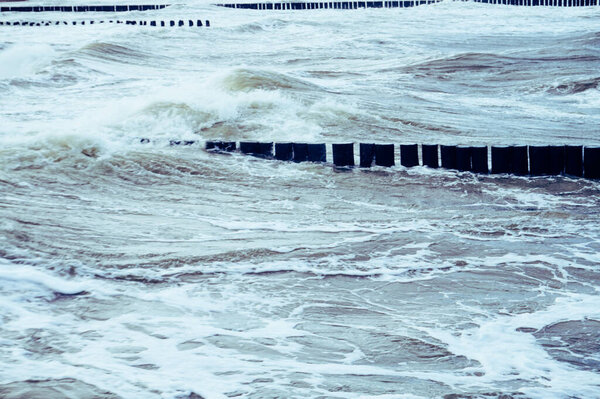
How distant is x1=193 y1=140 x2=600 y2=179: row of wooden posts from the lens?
25.5ft

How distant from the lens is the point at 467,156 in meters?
8.09

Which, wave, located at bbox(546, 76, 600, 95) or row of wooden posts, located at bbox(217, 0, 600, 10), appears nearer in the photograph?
wave, located at bbox(546, 76, 600, 95)

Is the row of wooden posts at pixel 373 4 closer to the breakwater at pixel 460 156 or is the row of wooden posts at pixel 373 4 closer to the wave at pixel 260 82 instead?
the wave at pixel 260 82

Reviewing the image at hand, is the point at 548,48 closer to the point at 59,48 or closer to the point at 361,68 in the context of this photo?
the point at 361,68

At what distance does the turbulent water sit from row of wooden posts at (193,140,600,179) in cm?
20

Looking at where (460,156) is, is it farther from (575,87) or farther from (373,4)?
(373,4)

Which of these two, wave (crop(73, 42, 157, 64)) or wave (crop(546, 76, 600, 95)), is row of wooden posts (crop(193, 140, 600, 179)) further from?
wave (crop(73, 42, 157, 64))

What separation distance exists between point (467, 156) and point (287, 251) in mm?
3054

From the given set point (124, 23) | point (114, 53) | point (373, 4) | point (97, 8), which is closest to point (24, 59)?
point (114, 53)

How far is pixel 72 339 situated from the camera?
13.9 feet

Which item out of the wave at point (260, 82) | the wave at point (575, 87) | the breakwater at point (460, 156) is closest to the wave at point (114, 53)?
the wave at point (260, 82)

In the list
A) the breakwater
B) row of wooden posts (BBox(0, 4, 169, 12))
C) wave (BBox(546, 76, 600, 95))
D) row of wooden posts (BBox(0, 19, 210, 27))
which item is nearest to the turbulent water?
wave (BBox(546, 76, 600, 95))

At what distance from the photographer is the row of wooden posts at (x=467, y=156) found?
777cm

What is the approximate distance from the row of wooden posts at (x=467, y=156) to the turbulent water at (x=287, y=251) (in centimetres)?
20
